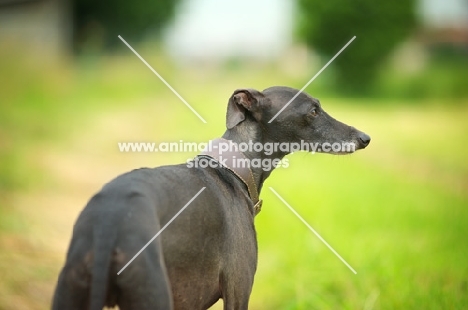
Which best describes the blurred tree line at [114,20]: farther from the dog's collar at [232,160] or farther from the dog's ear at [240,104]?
the dog's collar at [232,160]

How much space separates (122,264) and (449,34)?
38171 mm

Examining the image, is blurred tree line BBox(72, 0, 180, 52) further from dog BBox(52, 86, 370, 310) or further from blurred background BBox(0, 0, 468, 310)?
dog BBox(52, 86, 370, 310)

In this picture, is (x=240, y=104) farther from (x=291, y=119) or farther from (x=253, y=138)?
(x=291, y=119)

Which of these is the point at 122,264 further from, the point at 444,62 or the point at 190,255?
the point at 444,62

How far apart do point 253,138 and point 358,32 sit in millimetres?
29673

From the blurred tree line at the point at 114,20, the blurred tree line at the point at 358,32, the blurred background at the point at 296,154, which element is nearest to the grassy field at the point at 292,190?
the blurred background at the point at 296,154

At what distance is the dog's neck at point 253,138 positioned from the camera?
4.93 meters

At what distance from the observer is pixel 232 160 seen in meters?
4.75

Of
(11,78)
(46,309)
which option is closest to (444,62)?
(11,78)

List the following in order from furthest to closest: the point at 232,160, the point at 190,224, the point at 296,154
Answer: the point at 296,154 < the point at 232,160 < the point at 190,224

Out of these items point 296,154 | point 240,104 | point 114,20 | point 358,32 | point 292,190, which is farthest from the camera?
point 114,20

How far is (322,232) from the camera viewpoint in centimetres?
899

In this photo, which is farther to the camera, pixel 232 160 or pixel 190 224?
pixel 232 160

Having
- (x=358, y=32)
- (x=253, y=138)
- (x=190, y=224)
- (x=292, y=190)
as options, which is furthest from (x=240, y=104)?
(x=358, y=32)
